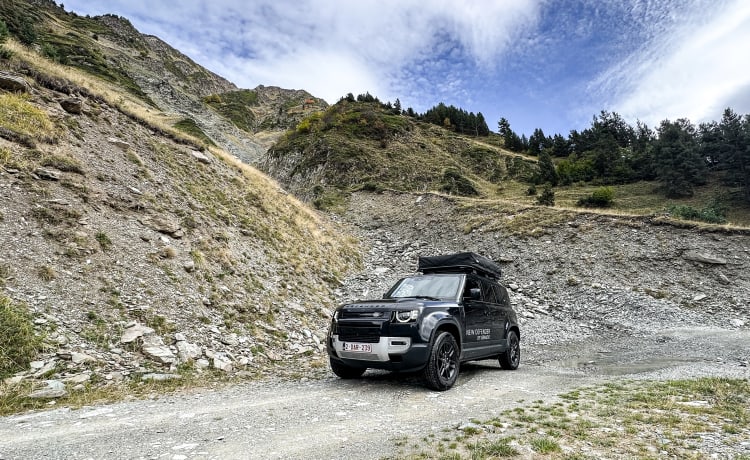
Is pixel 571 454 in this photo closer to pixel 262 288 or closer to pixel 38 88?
pixel 262 288

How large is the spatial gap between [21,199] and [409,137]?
50.8 m

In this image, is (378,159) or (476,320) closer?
(476,320)

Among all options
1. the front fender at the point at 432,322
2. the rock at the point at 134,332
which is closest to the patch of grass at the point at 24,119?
the rock at the point at 134,332

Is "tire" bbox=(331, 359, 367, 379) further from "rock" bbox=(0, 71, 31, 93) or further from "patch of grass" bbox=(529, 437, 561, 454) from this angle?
"rock" bbox=(0, 71, 31, 93)

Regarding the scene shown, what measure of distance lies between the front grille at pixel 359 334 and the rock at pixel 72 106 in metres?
14.4

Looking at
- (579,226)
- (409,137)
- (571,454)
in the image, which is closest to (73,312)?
(571,454)

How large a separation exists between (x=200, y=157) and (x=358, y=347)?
16.5 meters

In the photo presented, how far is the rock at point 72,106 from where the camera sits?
14500 mm

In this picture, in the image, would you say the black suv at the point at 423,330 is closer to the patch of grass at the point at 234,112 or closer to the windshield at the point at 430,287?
the windshield at the point at 430,287

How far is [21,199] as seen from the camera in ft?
31.2

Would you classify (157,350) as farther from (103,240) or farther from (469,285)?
(469,285)

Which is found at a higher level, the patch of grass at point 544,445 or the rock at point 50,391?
the rock at point 50,391

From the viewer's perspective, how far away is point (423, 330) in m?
6.71

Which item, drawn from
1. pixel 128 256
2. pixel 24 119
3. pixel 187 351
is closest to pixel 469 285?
pixel 187 351
